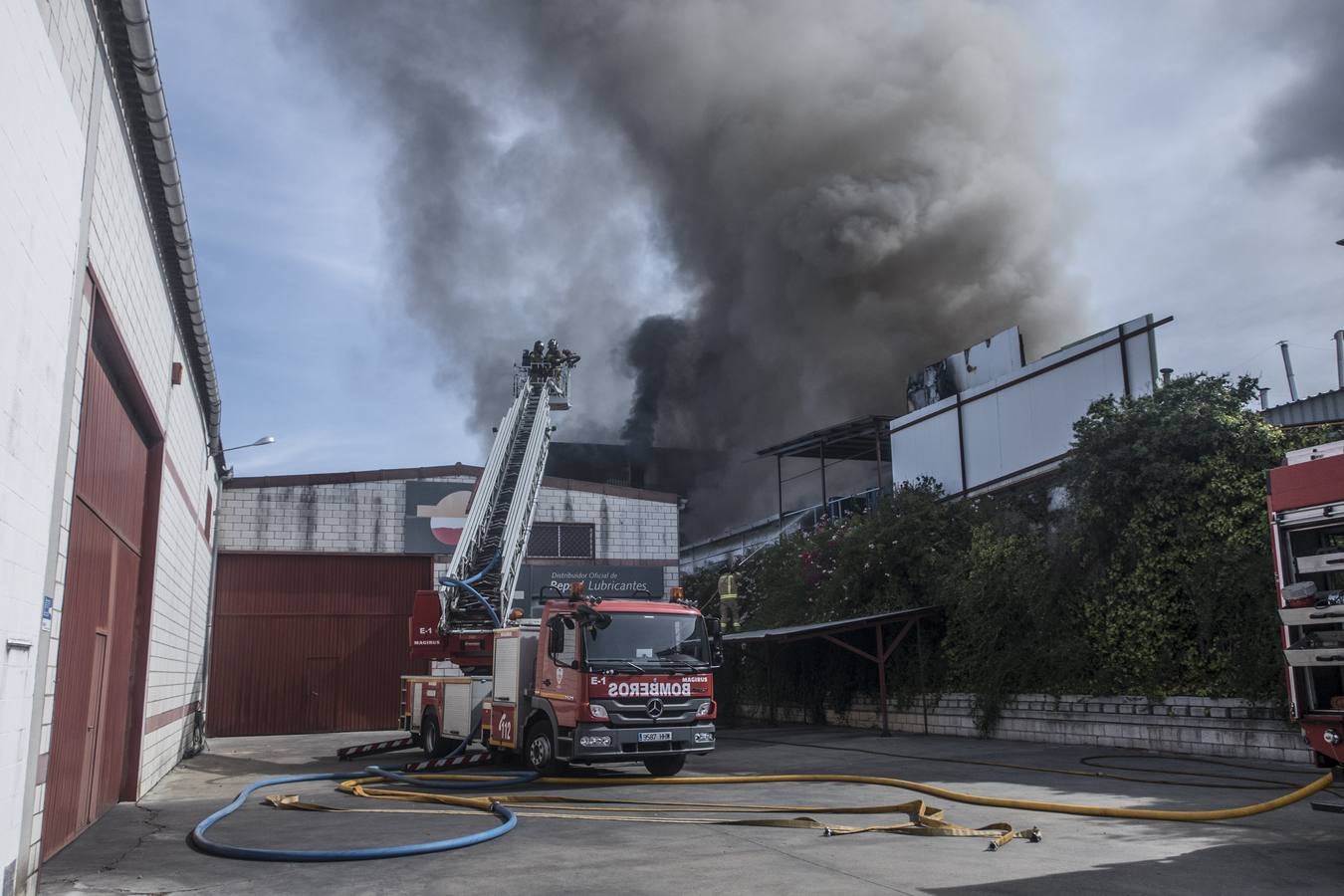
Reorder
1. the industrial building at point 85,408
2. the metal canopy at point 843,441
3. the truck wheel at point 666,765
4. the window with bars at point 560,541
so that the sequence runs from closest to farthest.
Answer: the industrial building at point 85,408, the truck wheel at point 666,765, the window with bars at point 560,541, the metal canopy at point 843,441

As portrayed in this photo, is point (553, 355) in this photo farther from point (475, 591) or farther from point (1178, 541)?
point (1178, 541)

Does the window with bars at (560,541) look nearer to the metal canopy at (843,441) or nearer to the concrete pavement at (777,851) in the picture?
the metal canopy at (843,441)

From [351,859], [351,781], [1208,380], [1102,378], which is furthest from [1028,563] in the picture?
[351,859]

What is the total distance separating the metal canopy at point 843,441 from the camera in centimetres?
2616

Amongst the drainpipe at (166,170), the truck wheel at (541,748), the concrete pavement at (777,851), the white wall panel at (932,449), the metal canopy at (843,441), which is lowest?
the concrete pavement at (777,851)

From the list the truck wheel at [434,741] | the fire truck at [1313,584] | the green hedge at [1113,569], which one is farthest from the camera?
the truck wheel at [434,741]

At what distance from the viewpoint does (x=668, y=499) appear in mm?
25938

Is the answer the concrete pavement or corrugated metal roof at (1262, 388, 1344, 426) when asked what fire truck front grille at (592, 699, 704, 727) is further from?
corrugated metal roof at (1262, 388, 1344, 426)

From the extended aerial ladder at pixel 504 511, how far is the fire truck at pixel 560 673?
0.11ft

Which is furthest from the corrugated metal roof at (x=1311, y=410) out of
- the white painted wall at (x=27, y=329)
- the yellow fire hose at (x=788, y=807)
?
the white painted wall at (x=27, y=329)

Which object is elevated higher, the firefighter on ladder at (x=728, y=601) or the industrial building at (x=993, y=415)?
the industrial building at (x=993, y=415)

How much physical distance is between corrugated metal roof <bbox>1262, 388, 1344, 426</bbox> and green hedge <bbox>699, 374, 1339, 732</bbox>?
27.9 feet

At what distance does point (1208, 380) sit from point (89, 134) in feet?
47.3

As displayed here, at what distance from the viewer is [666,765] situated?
12359 mm
